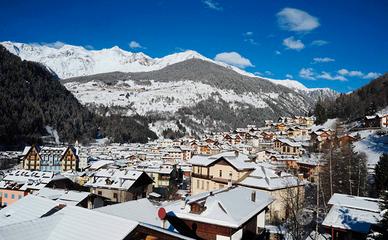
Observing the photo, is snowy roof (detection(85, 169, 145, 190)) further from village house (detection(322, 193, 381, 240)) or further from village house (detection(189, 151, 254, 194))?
village house (detection(322, 193, 381, 240))

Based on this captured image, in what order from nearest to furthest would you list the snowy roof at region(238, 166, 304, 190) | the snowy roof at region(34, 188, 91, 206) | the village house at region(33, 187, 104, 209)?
the snowy roof at region(238, 166, 304, 190), the village house at region(33, 187, 104, 209), the snowy roof at region(34, 188, 91, 206)

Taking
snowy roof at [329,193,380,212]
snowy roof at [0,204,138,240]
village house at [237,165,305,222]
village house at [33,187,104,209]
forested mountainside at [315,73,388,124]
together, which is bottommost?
village house at [33,187,104,209]

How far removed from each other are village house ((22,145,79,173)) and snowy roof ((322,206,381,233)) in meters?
88.6

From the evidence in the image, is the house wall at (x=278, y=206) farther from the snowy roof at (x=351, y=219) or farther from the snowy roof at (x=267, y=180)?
the snowy roof at (x=351, y=219)

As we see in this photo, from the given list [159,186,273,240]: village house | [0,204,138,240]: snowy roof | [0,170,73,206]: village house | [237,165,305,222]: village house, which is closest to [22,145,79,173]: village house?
[0,170,73,206]: village house

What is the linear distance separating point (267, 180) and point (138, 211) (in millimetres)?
23388

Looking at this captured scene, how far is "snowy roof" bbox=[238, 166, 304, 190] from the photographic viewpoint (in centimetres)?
3861

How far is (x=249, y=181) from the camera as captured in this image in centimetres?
4038

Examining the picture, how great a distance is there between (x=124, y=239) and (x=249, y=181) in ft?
102

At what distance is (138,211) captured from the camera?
19438 millimetres

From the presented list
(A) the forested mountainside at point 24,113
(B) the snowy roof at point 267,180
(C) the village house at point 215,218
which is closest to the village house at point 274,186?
(B) the snowy roof at point 267,180

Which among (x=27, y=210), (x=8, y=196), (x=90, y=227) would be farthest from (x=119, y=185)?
(x=90, y=227)

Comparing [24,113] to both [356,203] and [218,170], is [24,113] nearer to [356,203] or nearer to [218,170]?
[218,170]

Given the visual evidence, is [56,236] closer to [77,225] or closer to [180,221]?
[77,225]
